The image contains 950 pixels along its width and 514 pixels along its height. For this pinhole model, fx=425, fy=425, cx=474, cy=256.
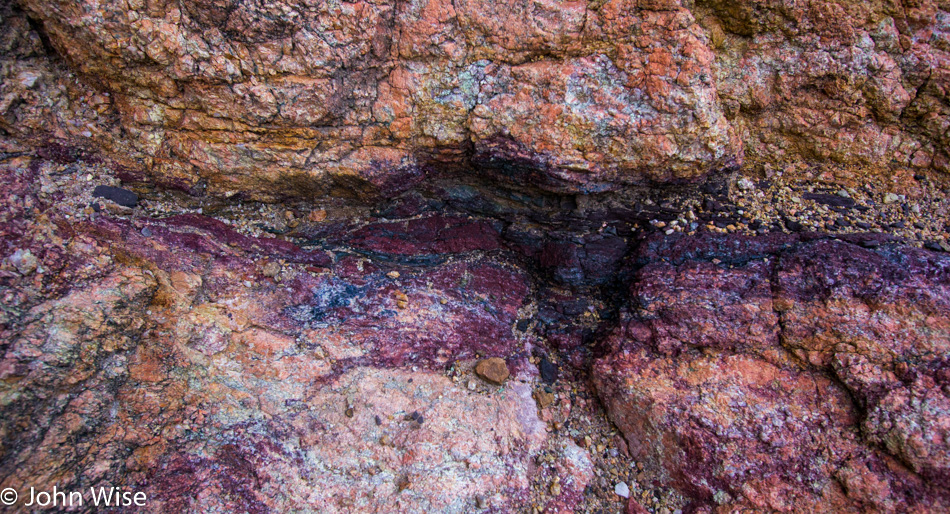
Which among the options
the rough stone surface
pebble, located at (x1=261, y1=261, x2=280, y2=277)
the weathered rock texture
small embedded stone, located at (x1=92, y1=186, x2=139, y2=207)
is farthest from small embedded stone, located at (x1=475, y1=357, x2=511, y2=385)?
small embedded stone, located at (x1=92, y1=186, x2=139, y2=207)

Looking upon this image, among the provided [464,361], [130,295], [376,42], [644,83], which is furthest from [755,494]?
[130,295]

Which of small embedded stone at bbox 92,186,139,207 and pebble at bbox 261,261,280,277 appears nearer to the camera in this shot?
small embedded stone at bbox 92,186,139,207

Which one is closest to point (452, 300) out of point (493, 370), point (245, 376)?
point (493, 370)

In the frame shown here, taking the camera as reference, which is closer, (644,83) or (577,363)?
(644,83)

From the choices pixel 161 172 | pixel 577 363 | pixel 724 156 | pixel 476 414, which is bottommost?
pixel 476 414

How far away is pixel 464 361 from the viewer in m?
3.08

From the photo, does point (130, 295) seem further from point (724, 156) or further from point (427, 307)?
point (724, 156)

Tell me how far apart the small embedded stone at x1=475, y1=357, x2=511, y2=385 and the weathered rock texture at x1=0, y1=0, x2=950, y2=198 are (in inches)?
51.5

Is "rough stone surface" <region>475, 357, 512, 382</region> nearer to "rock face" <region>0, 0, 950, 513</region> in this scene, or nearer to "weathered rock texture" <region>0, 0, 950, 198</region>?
"rock face" <region>0, 0, 950, 513</region>

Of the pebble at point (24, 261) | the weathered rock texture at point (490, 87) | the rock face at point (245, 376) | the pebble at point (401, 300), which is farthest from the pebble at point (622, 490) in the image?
the pebble at point (24, 261)

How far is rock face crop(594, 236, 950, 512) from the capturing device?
2.25 metres

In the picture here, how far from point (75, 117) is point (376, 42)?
1.94 m

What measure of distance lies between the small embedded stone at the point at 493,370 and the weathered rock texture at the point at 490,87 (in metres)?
1.31

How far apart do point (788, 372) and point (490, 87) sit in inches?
100
